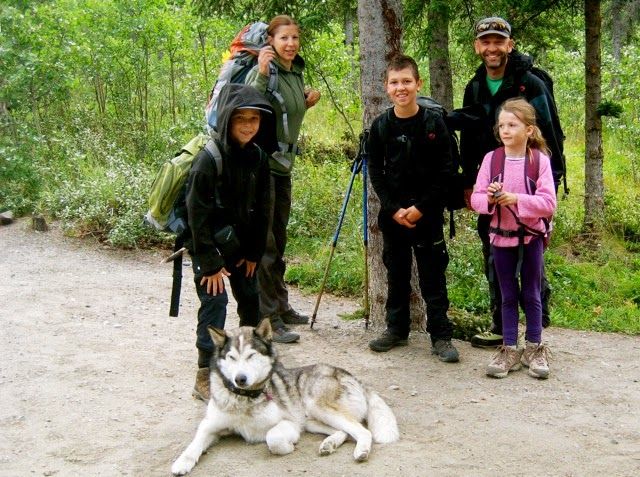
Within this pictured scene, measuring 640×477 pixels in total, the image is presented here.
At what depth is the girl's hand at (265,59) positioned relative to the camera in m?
5.81

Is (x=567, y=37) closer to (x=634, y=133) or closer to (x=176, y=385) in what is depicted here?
(x=634, y=133)

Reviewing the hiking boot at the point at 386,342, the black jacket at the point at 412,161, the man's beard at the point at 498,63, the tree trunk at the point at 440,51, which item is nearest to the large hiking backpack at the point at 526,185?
the black jacket at the point at 412,161

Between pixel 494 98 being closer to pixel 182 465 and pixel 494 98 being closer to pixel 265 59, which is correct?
pixel 265 59

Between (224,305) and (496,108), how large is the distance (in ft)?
8.57

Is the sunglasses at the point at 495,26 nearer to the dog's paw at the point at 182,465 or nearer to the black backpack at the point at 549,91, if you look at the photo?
the black backpack at the point at 549,91

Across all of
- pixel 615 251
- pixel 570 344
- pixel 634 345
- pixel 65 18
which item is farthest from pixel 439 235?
pixel 65 18

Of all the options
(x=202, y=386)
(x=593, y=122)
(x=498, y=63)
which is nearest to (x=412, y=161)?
(x=498, y=63)

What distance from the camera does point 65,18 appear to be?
42.4 ft

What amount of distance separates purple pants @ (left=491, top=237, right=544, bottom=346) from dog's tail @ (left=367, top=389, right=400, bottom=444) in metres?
1.38

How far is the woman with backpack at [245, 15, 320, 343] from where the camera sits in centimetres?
587

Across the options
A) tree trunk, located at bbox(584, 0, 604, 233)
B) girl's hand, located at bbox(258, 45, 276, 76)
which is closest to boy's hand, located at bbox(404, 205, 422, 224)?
girl's hand, located at bbox(258, 45, 276, 76)

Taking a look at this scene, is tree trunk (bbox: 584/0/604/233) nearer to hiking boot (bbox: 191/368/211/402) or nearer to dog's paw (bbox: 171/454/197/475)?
hiking boot (bbox: 191/368/211/402)

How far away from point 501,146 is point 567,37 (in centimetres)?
628

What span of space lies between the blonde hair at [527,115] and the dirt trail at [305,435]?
1.72 meters
